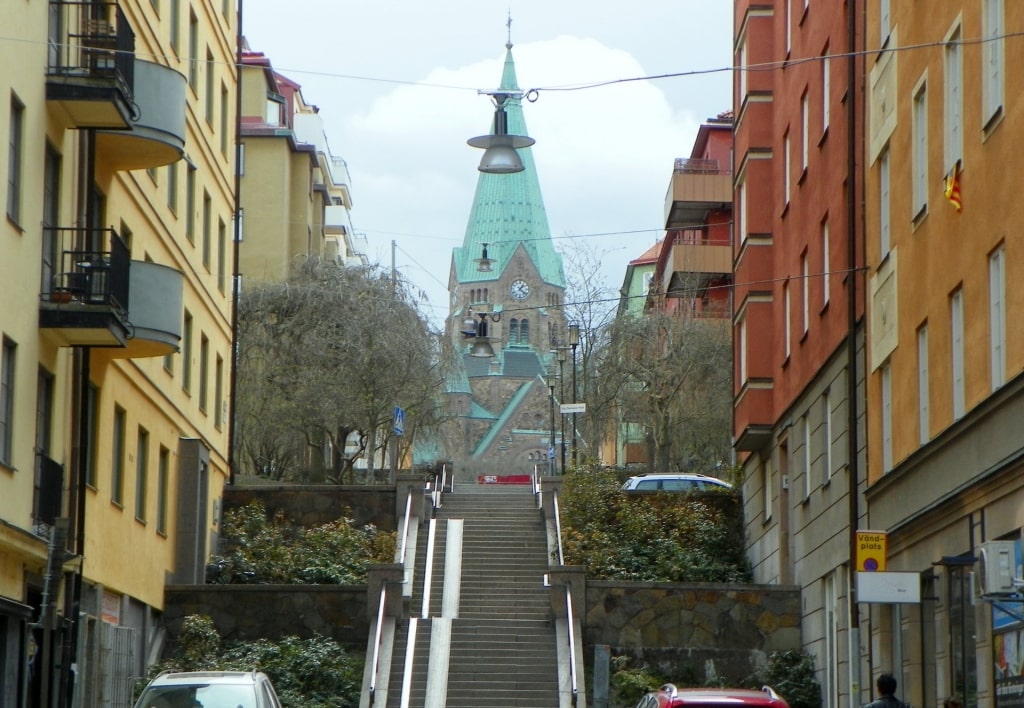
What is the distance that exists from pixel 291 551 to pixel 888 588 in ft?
65.8

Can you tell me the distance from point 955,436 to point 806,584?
1128 cm

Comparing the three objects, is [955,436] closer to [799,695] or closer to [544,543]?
[799,695]

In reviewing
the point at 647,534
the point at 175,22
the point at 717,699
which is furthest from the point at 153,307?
the point at 647,534

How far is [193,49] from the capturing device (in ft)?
112

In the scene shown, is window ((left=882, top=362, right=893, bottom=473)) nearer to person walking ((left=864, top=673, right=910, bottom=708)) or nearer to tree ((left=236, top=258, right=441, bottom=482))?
person walking ((left=864, top=673, right=910, bottom=708))

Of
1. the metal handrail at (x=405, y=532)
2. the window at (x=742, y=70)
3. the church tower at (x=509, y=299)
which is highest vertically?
the church tower at (x=509, y=299)

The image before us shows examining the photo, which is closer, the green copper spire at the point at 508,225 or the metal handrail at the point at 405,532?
the metal handrail at the point at 405,532

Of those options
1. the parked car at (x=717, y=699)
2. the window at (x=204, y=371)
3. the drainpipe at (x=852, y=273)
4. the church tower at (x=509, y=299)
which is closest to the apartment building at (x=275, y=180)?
the window at (x=204, y=371)

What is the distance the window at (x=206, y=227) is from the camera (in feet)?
118

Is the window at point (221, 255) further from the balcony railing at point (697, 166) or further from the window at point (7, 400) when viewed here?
the balcony railing at point (697, 166)

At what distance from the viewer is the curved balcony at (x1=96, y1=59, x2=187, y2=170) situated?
25.0 m

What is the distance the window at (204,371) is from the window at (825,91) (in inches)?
521

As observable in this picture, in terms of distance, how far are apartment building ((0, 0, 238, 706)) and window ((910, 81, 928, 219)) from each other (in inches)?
381

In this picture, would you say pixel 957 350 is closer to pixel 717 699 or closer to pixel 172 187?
pixel 717 699
